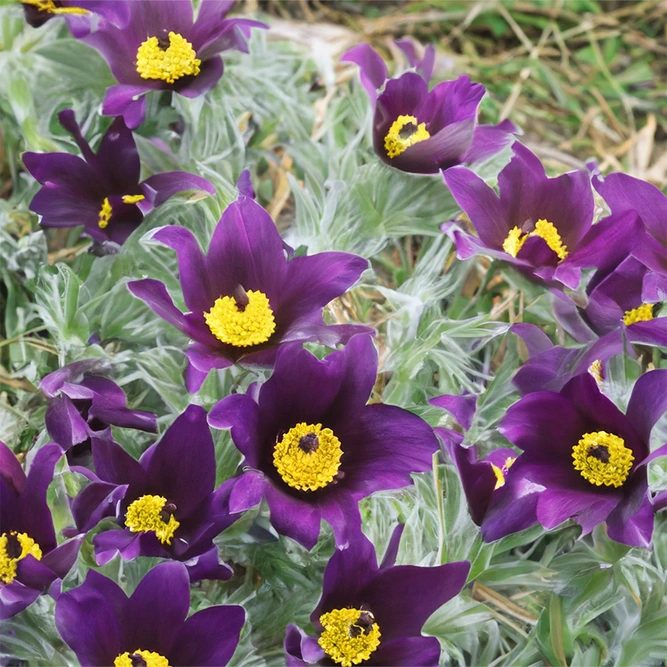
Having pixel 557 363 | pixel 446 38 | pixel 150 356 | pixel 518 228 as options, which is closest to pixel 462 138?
pixel 518 228

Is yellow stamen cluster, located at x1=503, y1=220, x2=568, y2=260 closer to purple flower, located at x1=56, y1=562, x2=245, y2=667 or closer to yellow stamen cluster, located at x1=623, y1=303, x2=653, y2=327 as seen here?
yellow stamen cluster, located at x1=623, y1=303, x2=653, y2=327

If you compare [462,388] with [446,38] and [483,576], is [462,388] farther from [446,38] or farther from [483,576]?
[446,38]

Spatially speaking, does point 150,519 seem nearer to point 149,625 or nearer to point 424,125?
point 149,625

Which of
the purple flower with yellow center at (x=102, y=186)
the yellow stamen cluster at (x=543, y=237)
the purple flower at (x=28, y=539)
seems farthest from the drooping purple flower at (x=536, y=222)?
the purple flower at (x=28, y=539)

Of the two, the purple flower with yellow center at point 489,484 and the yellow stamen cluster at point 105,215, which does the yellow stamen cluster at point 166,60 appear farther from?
the purple flower with yellow center at point 489,484

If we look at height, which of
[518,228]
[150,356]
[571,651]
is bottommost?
[571,651]

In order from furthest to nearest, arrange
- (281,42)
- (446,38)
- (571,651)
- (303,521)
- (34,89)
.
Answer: (446,38) < (281,42) < (34,89) < (571,651) < (303,521)

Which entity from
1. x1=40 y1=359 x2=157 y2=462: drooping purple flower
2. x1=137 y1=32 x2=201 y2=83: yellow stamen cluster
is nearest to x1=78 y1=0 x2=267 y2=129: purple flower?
x1=137 y1=32 x2=201 y2=83: yellow stamen cluster

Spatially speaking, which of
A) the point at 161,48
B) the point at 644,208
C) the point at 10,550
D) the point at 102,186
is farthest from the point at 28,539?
the point at 644,208
